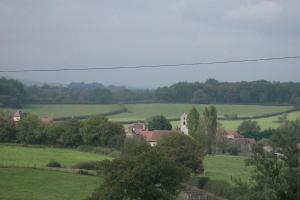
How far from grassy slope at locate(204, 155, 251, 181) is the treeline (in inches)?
551

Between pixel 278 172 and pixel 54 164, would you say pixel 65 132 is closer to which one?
pixel 54 164

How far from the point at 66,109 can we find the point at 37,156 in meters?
55.8

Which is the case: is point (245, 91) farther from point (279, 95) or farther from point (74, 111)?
point (74, 111)

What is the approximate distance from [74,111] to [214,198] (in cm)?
7567

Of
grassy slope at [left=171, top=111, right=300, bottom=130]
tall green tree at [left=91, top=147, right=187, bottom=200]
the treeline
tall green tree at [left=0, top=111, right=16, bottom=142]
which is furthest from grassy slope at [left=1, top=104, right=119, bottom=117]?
tall green tree at [left=91, top=147, right=187, bottom=200]

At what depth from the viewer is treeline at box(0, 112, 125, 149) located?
2802 inches

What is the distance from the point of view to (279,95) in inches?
5384

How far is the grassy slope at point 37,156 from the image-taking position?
172ft

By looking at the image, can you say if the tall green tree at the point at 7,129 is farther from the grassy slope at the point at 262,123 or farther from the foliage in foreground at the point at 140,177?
the foliage in foreground at the point at 140,177

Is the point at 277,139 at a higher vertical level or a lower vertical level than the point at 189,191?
higher

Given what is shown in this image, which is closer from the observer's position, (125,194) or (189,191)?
(125,194)

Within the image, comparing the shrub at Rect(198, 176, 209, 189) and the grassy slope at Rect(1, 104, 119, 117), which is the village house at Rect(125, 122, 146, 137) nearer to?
the grassy slope at Rect(1, 104, 119, 117)

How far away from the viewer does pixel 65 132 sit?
72.1m

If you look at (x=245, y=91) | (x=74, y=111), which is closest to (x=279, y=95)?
(x=245, y=91)
